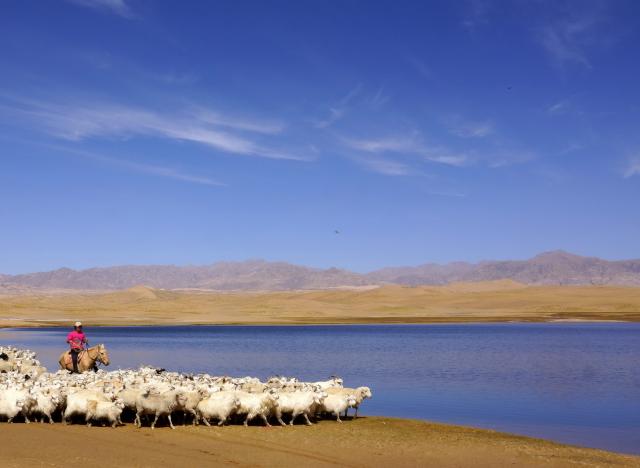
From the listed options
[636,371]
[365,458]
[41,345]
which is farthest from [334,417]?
[41,345]

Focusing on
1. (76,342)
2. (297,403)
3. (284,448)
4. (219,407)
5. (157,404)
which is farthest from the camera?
(76,342)

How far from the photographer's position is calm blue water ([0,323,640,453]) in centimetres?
1733

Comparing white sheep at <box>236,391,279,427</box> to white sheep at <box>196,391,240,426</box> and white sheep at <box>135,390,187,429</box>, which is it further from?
white sheep at <box>135,390,187,429</box>

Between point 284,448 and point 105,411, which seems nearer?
point 284,448

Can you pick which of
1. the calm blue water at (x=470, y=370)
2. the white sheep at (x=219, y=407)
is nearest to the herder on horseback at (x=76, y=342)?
the calm blue water at (x=470, y=370)

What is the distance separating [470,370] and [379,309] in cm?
7406

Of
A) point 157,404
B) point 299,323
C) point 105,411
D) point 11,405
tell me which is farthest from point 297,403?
point 299,323

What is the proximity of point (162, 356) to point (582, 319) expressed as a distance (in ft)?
173

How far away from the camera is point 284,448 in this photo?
12.6 meters

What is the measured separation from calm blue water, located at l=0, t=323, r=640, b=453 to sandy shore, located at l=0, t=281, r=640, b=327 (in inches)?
1172

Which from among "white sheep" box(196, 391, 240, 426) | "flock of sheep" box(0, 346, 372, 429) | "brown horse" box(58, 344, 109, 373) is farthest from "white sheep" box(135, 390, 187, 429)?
"brown horse" box(58, 344, 109, 373)

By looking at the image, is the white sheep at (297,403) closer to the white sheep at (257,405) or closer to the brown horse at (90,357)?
the white sheep at (257,405)

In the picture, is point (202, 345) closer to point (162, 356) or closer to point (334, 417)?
point (162, 356)

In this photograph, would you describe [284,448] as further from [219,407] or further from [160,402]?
[160,402]
